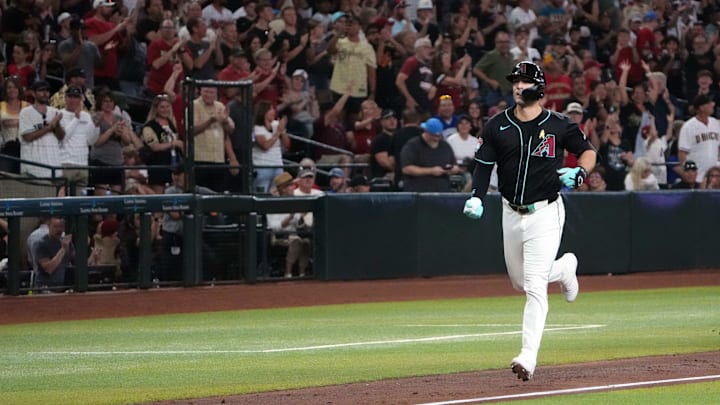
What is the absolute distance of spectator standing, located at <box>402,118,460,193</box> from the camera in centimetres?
1859

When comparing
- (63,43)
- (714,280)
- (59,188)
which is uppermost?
(63,43)

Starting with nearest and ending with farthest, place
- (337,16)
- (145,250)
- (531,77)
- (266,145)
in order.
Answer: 1. (531,77)
2. (145,250)
3. (266,145)
4. (337,16)

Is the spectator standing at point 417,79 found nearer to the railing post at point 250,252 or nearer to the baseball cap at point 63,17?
the railing post at point 250,252

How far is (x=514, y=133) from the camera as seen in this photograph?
9.25 m

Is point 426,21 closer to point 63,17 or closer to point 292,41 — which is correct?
point 292,41

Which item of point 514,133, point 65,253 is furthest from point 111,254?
point 514,133

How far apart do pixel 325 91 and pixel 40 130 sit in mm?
5831

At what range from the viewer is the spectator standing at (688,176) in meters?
20.9

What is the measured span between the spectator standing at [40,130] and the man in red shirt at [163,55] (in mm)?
2476

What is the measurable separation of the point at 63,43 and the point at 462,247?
6.30 m

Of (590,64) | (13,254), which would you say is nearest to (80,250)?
(13,254)

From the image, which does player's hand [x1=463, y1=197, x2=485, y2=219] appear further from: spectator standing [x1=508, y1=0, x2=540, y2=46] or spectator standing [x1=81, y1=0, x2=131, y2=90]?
spectator standing [x1=508, y1=0, x2=540, y2=46]

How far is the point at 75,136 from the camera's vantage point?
54.9ft

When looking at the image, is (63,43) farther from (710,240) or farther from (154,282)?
(710,240)
